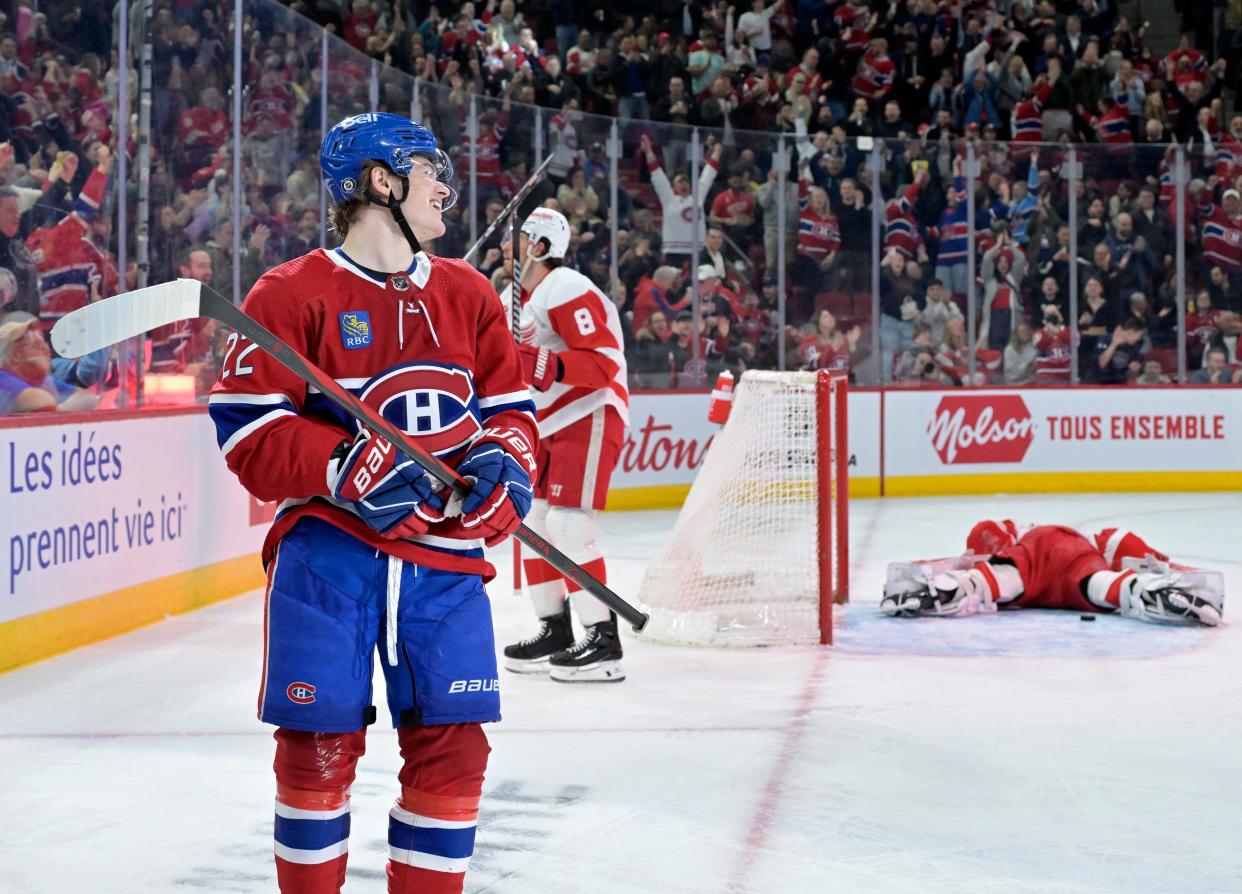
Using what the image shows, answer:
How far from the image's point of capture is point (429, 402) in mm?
2008

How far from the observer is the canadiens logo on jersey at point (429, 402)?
199cm

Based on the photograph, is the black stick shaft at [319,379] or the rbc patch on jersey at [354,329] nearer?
the black stick shaft at [319,379]

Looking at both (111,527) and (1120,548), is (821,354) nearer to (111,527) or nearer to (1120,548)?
(1120,548)

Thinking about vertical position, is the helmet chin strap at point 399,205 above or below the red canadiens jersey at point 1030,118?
below

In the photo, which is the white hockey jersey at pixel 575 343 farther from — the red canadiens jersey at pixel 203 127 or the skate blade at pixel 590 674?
the red canadiens jersey at pixel 203 127

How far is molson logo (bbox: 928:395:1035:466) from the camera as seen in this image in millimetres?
10500

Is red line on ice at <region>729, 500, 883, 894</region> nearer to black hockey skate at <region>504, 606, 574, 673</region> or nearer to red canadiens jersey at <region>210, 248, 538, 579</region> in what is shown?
black hockey skate at <region>504, 606, 574, 673</region>

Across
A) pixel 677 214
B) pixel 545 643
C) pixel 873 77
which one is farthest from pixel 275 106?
pixel 873 77

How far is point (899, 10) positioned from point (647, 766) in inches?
426

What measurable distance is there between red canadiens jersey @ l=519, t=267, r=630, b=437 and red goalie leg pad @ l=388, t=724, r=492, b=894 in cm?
237

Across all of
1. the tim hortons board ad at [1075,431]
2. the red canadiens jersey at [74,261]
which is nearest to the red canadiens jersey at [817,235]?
the tim hortons board ad at [1075,431]

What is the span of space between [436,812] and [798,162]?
8559 millimetres

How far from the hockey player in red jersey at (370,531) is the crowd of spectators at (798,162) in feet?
13.4

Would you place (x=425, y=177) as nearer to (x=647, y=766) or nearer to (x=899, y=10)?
(x=647, y=766)
